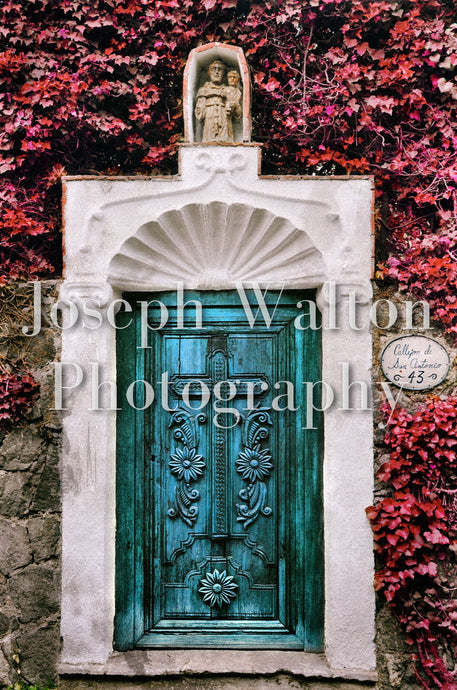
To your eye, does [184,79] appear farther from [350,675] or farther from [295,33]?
[350,675]

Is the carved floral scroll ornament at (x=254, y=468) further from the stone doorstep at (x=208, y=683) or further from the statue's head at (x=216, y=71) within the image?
the statue's head at (x=216, y=71)

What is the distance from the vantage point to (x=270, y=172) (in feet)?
10.9

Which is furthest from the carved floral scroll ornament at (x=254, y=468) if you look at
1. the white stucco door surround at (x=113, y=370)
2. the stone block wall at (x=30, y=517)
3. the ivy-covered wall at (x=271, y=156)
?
the stone block wall at (x=30, y=517)

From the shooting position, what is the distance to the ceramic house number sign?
300 cm

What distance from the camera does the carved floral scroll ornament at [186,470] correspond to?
318cm

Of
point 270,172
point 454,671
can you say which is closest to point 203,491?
point 454,671

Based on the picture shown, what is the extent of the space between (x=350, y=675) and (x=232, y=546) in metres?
0.87

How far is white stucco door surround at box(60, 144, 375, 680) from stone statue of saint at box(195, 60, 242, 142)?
127 millimetres

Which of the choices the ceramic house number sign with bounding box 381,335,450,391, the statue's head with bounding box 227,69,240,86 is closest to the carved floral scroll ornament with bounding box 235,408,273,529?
the ceramic house number sign with bounding box 381,335,450,391

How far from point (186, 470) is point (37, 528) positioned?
857 millimetres

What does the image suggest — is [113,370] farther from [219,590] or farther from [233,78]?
[233,78]

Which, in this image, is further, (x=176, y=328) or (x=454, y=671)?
(x=176, y=328)

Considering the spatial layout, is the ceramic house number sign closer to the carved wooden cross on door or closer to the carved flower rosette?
the carved wooden cross on door

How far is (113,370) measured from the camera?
3.15m
